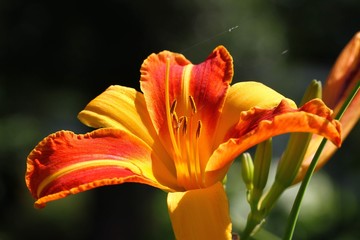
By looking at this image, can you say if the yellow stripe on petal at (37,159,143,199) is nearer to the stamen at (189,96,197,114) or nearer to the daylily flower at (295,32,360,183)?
the stamen at (189,96,197,114)

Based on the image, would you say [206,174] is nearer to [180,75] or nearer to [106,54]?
[180,75]

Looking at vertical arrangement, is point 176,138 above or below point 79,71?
above

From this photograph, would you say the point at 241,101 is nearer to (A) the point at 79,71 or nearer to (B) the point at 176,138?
(B) the point at 176,138

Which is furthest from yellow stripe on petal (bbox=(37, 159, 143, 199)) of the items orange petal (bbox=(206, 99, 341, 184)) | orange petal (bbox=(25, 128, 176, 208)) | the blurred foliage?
the blurred foliage

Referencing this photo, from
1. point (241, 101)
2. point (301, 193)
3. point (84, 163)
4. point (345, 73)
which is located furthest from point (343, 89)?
point (84, 163)

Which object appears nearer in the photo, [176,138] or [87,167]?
[87,167]

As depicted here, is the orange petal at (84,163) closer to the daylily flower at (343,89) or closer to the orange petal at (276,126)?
the orange petal at (276,126)

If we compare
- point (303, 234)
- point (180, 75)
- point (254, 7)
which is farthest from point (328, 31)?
point (180, 75)
